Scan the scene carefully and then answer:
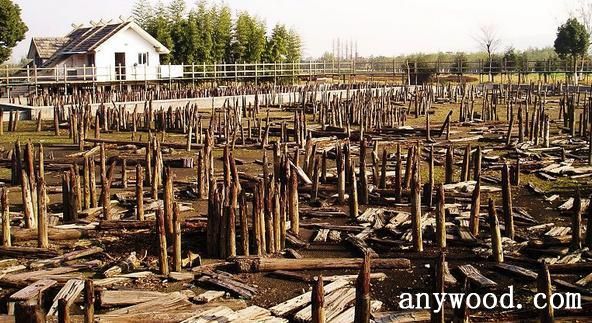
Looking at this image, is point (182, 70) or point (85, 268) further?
point (182, 70)

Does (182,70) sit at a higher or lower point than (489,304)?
higher

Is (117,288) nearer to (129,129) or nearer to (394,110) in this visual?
(129,129)

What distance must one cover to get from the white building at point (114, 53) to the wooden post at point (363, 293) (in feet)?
141

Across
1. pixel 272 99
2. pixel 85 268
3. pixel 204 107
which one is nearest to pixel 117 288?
pixel 85 268

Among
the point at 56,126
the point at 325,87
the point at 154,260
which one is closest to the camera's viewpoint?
the point at 154,260

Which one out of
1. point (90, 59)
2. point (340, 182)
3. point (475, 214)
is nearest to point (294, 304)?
point (475, 214)

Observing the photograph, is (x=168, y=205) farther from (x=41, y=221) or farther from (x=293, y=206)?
(x=293, y=206)

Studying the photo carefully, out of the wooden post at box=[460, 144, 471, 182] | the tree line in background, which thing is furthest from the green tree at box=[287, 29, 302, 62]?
the wooden post at box=[460, 144, 471, 182]

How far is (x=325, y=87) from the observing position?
49.8 m

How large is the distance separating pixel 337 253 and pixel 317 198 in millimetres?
3755

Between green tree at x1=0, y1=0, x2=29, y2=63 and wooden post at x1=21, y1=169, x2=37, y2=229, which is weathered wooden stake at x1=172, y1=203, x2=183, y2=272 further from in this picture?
green tree at x1=0, y1=0, x2=29, y2=63

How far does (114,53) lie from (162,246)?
44731mm

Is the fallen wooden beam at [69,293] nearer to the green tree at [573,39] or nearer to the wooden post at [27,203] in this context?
the wooden post at [27,203]

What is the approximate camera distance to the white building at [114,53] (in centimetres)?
5078
